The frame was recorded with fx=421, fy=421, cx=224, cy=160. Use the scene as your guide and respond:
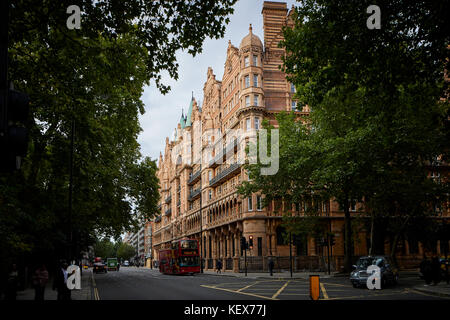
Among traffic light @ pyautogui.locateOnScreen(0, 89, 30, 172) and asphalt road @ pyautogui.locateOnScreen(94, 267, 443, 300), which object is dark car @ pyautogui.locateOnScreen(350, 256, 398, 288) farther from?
traffic light @ pyautogui.locateOnScreen(0, 89, 30, 172)

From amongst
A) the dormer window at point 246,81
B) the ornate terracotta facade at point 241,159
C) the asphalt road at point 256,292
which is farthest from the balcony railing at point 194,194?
the asphalt road at point 256,292

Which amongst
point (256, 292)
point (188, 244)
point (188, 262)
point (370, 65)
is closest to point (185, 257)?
point (188, 262)

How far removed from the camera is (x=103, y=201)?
2895 cm

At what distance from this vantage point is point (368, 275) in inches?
813

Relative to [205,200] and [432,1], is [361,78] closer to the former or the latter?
[432,1]

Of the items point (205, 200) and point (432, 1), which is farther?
Result: point (205, 200)

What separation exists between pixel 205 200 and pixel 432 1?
5569 cm

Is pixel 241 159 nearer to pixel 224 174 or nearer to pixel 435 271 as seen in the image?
pixel 224 174

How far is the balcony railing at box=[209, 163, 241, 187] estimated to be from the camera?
163ft

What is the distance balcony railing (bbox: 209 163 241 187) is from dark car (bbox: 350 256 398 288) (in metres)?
25.8

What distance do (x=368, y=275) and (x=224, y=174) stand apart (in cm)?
3444

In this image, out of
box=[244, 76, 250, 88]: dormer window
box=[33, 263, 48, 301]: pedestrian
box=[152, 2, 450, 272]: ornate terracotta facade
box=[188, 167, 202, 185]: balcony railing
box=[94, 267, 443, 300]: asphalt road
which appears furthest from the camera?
box=[188, 167, 202, 185]: balcony railing

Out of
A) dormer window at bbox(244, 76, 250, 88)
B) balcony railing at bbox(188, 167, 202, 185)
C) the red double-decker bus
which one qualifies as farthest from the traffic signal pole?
balcony railing at bbox(188, 167, 202, 185)
